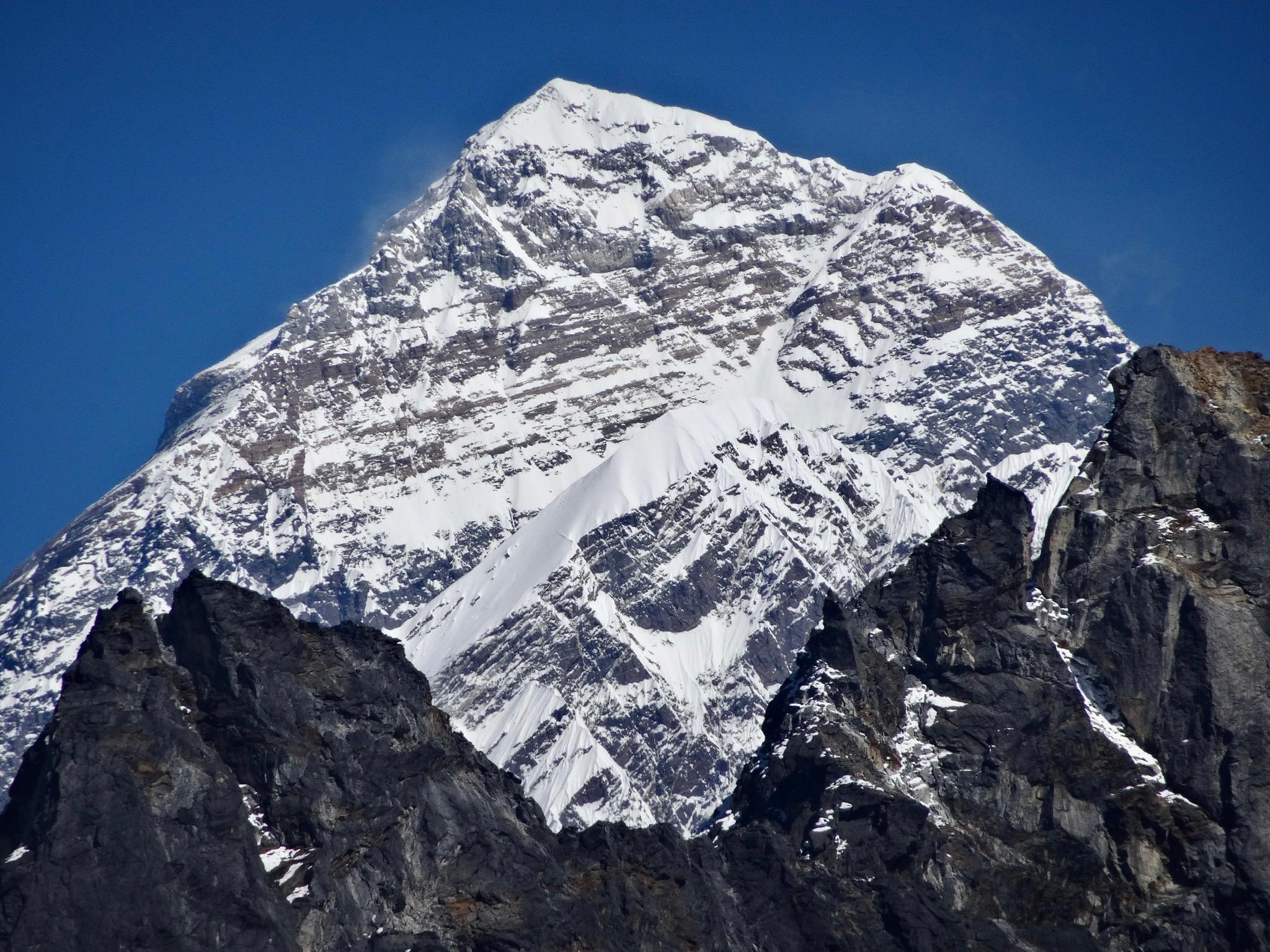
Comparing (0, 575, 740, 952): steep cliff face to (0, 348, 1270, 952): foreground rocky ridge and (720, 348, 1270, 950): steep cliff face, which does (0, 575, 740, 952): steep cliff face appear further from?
(720, 348, 1270, 950): steep cliff face

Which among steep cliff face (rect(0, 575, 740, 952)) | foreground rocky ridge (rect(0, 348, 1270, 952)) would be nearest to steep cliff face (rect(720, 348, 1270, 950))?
foreground rocky ridge (rect(0, 348, 1270, 952))

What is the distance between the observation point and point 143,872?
107 meters

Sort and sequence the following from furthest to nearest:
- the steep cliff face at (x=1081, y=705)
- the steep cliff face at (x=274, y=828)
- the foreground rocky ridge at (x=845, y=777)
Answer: the steep cliff face at (x=1081, y=705) → the foreground rocky ridge at (x=845, y=777) → the steep cliff face at (x=274, y=828)

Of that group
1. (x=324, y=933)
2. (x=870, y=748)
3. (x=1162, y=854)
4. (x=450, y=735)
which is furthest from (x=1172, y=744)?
(x=324, y=933)

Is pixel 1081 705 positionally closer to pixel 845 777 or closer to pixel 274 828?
pixel 845 777

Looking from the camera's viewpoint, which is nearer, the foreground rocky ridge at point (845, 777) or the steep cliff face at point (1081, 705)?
the foreground rocky ridge at point (845, 777)

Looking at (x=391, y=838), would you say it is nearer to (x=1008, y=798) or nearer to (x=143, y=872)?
(x=143, y=872)

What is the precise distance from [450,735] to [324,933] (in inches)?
973

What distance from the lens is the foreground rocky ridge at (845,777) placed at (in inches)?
4343

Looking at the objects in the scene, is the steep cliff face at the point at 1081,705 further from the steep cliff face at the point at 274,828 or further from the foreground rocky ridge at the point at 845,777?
the steep cliff face at the point at 274,828

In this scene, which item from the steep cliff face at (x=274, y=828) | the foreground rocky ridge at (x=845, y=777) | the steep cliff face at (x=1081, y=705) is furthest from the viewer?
the steep cliff face at (x=1081, y=705)

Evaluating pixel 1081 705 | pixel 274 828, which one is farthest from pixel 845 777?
pixel 274 828

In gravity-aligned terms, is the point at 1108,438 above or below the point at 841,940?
above

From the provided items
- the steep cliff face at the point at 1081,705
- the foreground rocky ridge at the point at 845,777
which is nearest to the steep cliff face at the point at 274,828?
the foreground rocky ridge at the point at 845,777
